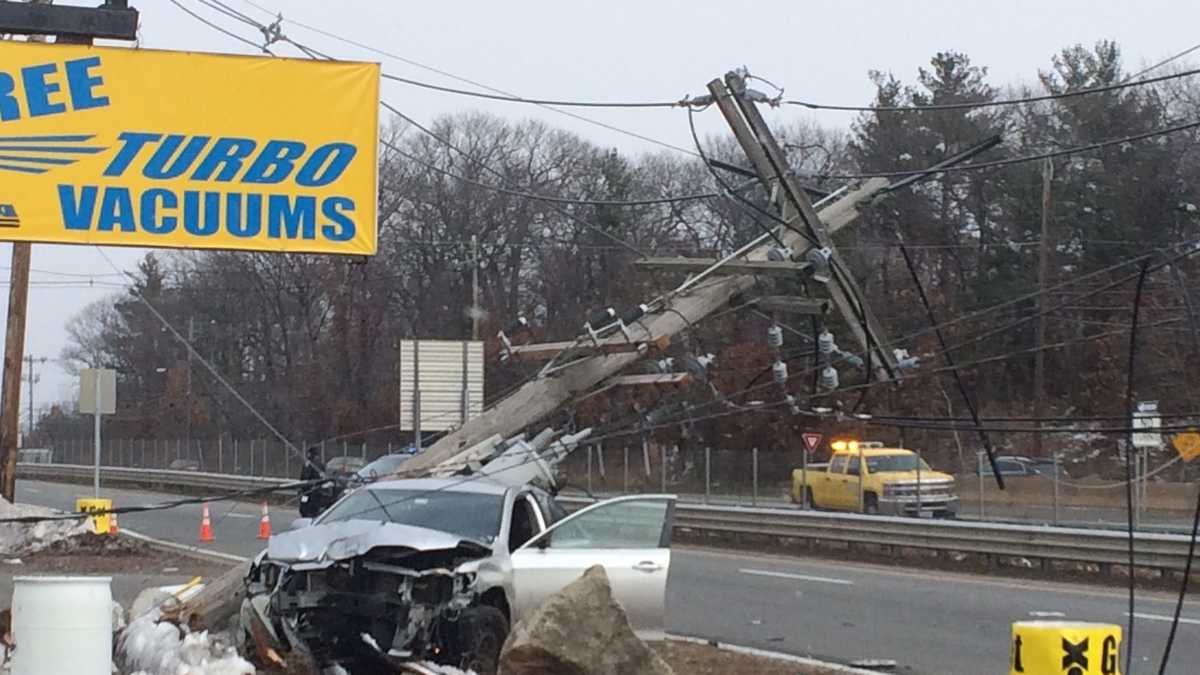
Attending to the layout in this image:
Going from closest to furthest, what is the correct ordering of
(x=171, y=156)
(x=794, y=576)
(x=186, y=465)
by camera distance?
(x=171, y=156)
(x=794, y=576)
(x=186, y=465)

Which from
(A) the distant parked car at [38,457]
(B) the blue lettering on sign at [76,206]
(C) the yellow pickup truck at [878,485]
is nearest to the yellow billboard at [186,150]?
(B) the blue lettering on sign at [76,206]

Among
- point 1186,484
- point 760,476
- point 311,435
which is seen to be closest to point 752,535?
point 760,476

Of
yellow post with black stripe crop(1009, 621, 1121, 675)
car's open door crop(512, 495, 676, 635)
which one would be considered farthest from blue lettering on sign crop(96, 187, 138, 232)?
yellow post with black stripe crop(1009, 621, 1121, 675)

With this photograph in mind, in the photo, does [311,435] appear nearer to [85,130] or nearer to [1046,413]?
[1046,413]

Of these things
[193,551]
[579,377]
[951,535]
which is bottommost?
[193,551]

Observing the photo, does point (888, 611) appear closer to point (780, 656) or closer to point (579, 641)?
point (780, 656)

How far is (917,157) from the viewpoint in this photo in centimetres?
5288

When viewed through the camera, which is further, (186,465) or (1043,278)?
(186,465)

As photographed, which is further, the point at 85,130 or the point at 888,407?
the point at 888,407

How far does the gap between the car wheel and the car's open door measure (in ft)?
1.01

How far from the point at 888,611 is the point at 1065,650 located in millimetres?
9293

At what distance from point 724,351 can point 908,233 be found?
10593 mm

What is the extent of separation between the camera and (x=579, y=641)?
8906 millimetres

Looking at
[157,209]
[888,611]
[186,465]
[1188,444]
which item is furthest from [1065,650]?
[186,465]
